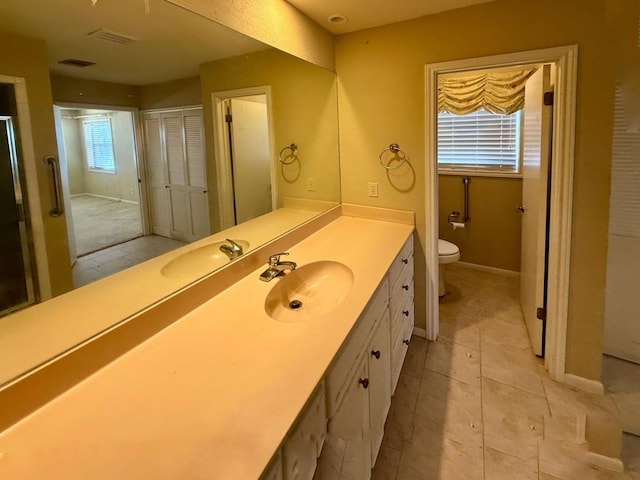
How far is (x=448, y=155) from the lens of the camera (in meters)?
4.09

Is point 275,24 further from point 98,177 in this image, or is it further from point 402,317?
point 402,317

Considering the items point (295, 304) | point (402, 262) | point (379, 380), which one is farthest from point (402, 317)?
point (295, 304)

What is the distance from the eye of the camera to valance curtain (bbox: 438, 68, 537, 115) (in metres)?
3.41

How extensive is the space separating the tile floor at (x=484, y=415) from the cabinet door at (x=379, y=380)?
185 millimetres

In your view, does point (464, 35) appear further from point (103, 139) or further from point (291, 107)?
point (103, 139)

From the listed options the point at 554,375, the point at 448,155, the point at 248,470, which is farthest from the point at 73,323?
the point at 448,155

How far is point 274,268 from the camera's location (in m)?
1.71

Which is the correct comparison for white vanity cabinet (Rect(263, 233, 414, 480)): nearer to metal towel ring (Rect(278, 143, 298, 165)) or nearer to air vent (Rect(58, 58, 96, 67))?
metal towel ring (Rect(278, 143, 298, 165))

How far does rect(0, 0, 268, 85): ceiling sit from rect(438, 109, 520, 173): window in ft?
9.49

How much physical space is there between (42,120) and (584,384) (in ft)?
9.19

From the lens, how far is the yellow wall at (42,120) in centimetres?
93

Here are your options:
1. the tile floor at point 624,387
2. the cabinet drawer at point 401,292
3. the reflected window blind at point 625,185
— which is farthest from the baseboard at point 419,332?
the reflected window blind at point 625,185

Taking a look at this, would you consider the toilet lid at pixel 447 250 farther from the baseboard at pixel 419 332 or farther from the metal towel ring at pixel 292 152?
the metal towel ring at pixel 292 152

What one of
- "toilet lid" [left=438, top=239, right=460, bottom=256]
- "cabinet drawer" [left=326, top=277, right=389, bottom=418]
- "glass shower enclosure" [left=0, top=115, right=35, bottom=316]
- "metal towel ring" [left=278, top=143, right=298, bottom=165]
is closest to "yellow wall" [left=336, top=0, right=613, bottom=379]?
"metal towel ring" [left=278, top=143, right=298, bottom=165]
